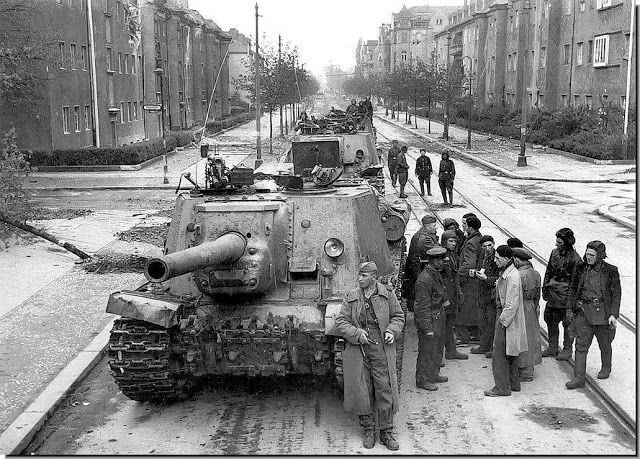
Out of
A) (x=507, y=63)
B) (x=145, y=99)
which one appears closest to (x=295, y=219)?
(x=145, y=99)

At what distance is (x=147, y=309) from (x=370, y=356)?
88.7 inches

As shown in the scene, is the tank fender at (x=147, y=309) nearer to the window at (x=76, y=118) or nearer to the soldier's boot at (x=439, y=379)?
the soldier's boot at (x=439, y=379)

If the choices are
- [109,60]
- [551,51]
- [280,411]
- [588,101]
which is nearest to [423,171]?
[280,411]

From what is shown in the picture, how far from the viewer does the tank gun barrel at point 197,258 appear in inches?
250

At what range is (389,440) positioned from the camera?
756cm

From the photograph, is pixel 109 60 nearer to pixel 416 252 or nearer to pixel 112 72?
pixel 112 72

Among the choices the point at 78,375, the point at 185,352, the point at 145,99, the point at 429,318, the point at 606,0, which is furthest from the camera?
the point at 145,99

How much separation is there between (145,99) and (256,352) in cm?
4553

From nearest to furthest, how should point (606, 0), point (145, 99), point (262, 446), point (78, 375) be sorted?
point (262, 446), point (78, 375), point (606, 0), point (145, 99)

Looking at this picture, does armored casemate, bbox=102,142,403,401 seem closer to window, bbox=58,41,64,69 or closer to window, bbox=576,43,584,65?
window, bbox=58,41,64,69

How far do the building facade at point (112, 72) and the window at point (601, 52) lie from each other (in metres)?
18.4

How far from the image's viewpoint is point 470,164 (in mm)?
36094

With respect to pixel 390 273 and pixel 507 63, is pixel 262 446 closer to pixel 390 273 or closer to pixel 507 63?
pixel 390 273

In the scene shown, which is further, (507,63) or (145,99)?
(507,63)
